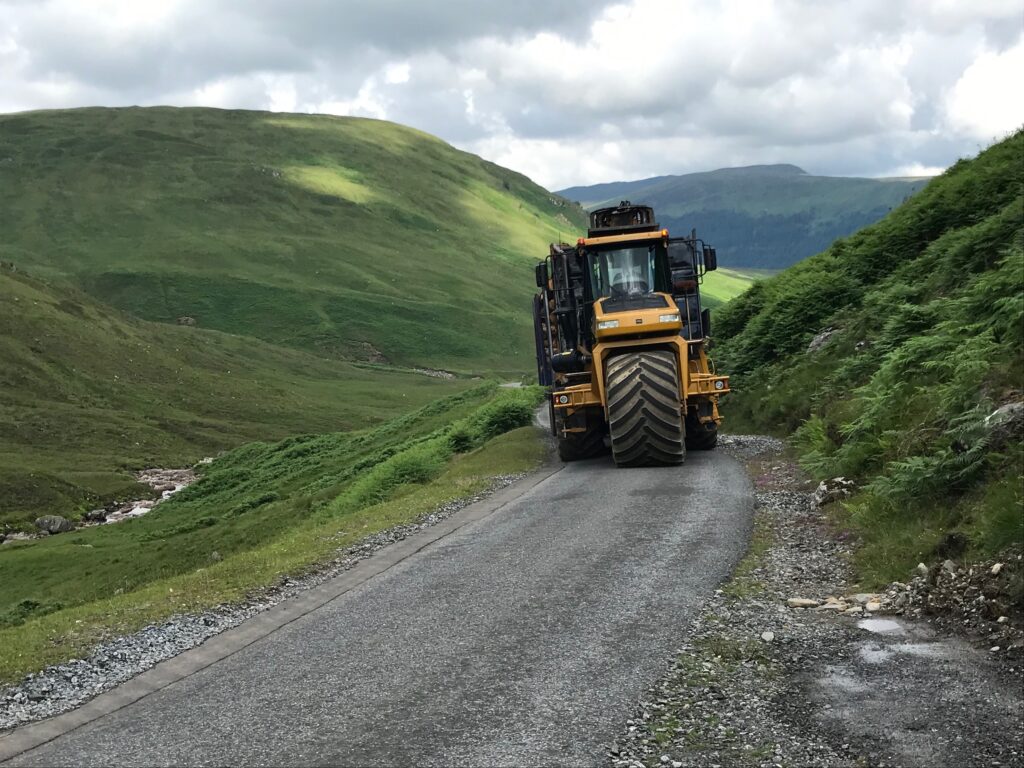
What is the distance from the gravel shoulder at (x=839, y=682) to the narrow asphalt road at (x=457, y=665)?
1.33 feet

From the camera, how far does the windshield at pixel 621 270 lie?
2527cm

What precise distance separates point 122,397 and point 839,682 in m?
93.1

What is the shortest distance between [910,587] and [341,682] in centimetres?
628

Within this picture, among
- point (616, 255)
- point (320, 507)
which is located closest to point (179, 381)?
point (320, 507)

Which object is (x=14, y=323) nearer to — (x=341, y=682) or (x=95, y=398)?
(x=95, y=398)

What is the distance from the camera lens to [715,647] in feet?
32.1

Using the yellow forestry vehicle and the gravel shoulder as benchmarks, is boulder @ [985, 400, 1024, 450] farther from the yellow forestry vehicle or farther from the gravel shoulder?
the yellow forestry vehicle

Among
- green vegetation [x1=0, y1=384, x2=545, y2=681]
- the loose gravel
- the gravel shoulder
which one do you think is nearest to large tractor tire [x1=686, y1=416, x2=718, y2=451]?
green vegetation [x1=0, y1=384, x2=545, y2=681]

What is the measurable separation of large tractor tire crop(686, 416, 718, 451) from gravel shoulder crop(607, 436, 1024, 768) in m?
12.9

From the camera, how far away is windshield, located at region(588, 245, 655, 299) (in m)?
25.3

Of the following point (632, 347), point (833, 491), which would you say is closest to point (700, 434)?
point (632, 347)

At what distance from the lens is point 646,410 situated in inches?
882

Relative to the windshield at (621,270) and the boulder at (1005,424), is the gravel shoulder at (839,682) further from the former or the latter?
the windshield at (621,270)

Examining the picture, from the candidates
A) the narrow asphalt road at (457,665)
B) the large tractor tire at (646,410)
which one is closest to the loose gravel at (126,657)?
the narrow asphalt road at (457,665)
